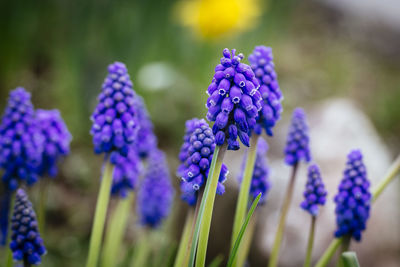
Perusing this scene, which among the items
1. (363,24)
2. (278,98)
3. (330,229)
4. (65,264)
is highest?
(363,24)

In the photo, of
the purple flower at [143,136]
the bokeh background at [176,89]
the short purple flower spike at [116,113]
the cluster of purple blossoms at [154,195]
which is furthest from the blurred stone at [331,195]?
the short purple flower spike at [116,113]

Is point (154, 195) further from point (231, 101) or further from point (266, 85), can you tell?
point (231, 101)

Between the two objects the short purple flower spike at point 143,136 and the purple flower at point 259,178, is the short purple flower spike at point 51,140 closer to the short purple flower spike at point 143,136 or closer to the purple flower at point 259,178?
the short purple flower spike at point 143,136

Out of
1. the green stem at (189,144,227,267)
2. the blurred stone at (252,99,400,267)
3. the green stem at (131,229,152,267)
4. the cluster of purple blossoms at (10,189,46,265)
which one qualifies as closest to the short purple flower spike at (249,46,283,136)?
the green stem at (189,144,227,267)

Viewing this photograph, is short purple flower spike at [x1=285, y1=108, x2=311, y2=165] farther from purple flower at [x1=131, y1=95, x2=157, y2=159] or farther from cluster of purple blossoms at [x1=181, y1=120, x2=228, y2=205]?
purple flower at [x1=131, y1=95, x2=157, y2=159]

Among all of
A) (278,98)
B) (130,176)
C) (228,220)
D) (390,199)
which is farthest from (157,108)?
(278,98)

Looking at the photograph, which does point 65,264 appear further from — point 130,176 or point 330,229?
point 330,229

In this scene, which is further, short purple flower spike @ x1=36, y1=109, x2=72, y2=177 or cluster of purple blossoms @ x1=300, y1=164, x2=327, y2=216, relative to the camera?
short purple flower spike @ x1=36, y1=109, x2=72, y2=177
